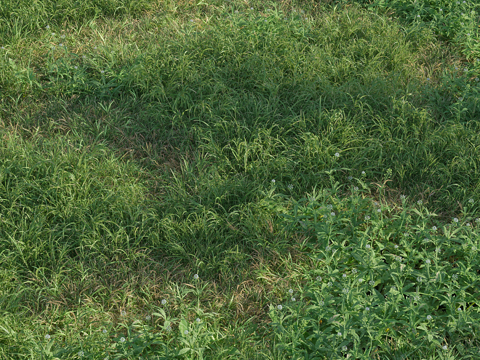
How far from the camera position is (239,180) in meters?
3.98

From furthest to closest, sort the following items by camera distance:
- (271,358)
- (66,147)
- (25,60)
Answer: (25,60)
(66,147)
(271,358)

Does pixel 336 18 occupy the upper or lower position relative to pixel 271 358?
upper

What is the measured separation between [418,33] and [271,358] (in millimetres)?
3618

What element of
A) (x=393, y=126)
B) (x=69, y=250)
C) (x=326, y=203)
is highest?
(x=393, y=126)

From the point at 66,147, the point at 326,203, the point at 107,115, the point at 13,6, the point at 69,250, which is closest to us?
the point at 69,250

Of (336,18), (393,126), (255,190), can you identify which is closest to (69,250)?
(255,190)

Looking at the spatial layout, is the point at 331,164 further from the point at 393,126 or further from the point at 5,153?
the point at 5,153

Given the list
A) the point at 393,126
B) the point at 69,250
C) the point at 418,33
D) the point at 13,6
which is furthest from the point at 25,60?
the point at 418,33

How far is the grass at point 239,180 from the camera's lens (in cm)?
322

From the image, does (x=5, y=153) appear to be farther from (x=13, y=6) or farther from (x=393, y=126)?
(x=393, y=126)

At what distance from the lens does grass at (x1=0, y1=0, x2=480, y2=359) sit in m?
3.22

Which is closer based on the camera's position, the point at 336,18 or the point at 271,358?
the point at 271,358

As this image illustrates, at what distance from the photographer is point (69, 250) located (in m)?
3.58

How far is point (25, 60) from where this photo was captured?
483 centimetres
